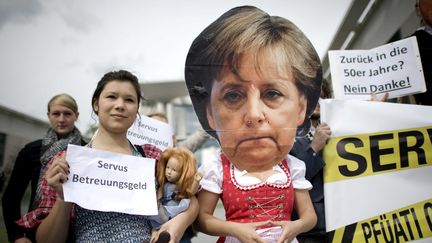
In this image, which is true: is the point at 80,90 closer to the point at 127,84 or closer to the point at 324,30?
the point at 127,84

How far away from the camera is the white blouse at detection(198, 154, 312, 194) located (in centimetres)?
175

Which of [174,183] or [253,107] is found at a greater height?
[253,107]

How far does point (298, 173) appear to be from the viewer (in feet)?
5.96

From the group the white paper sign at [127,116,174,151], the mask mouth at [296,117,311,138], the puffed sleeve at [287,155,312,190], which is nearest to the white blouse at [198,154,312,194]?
the puffed sleeve at [287,155,312,190]

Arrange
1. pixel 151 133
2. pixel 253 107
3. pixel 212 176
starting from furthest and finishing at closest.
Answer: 1. pixel 151 133
2. pixel 253 107
3. pixel 212 176

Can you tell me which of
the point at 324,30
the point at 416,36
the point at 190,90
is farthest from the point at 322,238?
the point at 416,36

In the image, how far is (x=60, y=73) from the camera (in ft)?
7.30

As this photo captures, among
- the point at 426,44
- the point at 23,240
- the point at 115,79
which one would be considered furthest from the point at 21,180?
the point at 426,44

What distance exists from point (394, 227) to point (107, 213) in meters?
1.57

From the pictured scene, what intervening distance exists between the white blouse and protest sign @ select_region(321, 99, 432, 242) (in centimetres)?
26

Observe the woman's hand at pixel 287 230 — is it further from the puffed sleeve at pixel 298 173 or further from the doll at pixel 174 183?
the doll at pixel 174 183

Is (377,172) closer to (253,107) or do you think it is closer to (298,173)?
(298,173)

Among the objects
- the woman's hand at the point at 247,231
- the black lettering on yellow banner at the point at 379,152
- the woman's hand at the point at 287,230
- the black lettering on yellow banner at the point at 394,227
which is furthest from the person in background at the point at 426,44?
the woman's hand at the point at 247,231

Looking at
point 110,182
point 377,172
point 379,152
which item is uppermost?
point 379,152
